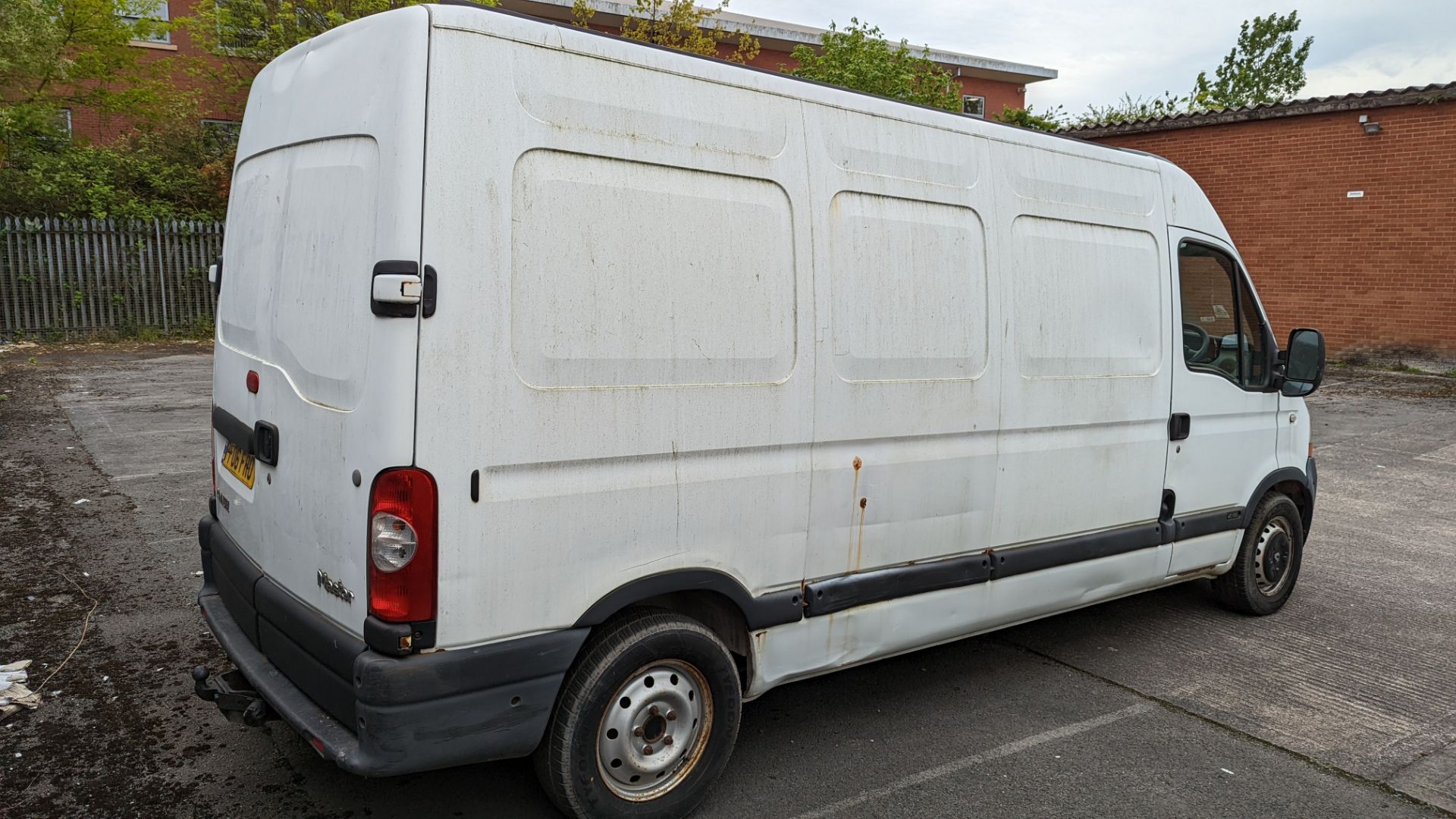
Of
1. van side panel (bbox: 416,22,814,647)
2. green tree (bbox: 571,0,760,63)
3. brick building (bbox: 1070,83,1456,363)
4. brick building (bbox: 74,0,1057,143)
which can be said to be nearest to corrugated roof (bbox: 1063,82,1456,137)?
brick building (bbox: 1070,83,1456,363)

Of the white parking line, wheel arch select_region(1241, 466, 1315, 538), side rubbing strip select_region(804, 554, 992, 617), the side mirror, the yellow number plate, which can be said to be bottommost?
the white parking line

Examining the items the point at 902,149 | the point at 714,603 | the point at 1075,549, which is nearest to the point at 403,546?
the point at 714,603

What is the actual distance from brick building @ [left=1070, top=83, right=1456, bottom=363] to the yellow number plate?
1760cm

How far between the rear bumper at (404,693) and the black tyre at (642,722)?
103 millimetres

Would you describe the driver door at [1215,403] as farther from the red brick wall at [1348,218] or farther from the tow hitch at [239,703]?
the red brick wall at [1348,218]

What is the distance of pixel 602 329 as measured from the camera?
300cm

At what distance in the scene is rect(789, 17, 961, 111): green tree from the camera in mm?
21375

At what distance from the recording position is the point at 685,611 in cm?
342

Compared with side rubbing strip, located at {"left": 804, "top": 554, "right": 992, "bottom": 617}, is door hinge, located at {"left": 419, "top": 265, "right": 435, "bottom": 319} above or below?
above

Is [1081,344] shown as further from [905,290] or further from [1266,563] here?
[1266,563]

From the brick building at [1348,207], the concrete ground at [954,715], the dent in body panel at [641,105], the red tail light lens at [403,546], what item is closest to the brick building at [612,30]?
the brick building at [1348,207]

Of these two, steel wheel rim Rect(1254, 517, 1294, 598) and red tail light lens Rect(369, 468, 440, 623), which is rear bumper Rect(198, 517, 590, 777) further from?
steel wheel rim Rect(1254, 517, 1294, 598)

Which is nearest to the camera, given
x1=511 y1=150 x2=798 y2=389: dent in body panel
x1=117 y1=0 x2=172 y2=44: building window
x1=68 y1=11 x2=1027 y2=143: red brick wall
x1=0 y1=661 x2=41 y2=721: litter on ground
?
x1=511 y1=150 x2=798 y2=389: dent in body panel

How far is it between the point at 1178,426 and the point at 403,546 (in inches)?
143
